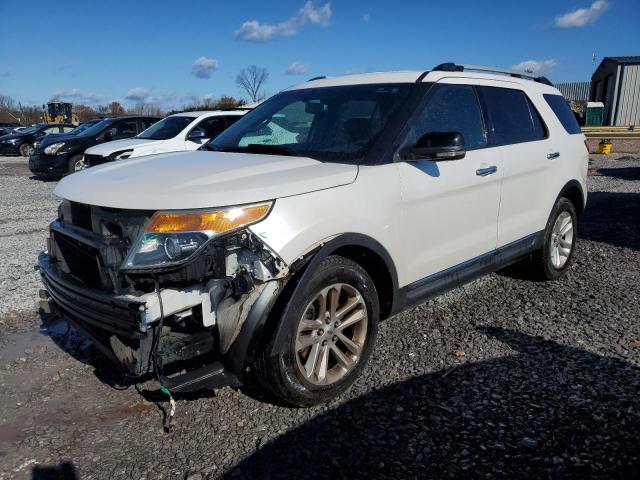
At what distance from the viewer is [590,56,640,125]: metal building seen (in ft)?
90.0

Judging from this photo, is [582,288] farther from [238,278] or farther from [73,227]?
[73,227]

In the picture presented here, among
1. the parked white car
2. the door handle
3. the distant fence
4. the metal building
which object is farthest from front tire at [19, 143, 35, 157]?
the distant fence

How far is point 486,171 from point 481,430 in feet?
6.44

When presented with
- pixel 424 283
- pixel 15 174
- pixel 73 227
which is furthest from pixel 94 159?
pixel 424 283

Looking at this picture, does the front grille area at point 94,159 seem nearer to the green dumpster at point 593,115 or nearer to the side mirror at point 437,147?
the side mirror at point 437,147

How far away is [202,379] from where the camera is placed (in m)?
2.58

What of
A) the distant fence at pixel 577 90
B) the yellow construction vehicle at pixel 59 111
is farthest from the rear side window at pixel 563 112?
the yellow construction vehicle at pixel 59 111

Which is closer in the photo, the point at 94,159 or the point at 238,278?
the point at 238,278

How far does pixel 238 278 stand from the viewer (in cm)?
260

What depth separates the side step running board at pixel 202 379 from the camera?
2.54m

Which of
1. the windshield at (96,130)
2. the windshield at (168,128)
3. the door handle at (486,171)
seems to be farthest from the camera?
the windshield at (96,130)

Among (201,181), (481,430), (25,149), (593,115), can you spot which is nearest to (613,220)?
(481,430)

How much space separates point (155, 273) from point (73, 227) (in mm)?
929

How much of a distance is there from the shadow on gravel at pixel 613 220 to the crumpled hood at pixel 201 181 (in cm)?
520
